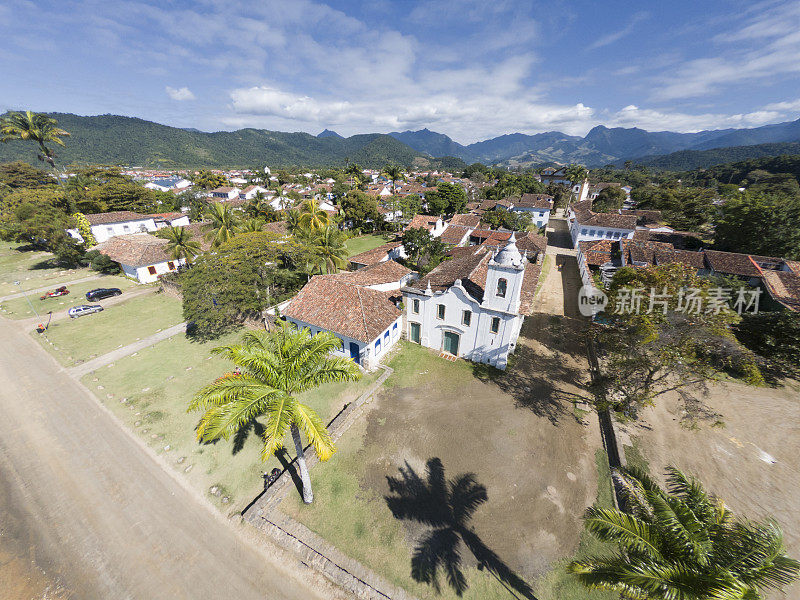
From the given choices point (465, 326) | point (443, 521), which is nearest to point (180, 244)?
point (465, 326)

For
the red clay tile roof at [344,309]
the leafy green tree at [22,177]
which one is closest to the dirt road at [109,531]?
the red clay tile roof at [344,309]

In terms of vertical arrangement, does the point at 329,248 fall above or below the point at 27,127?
below

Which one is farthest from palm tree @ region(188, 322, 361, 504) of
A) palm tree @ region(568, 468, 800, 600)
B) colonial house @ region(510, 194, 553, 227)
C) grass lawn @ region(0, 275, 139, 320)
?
colonial house @ region(510, 194, 553, 227)

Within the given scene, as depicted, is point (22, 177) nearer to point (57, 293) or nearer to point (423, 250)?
point (57, 293)

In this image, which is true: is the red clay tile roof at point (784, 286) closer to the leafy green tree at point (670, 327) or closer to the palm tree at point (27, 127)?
the leafy green tree at point (670, 327)

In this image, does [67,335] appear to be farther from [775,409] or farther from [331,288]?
[775,409]

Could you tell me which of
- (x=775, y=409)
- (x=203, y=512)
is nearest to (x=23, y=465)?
(x=203, y=512)
